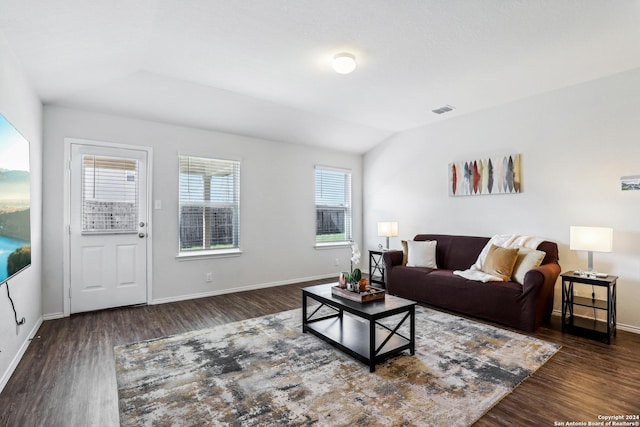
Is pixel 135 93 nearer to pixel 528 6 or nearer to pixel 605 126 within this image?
pixel 528 6

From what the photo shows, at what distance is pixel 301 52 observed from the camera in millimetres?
2883

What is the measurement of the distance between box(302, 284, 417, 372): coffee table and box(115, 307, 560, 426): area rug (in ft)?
0.26

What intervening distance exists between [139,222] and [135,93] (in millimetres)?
1576

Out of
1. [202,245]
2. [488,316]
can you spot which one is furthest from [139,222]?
[488,316]

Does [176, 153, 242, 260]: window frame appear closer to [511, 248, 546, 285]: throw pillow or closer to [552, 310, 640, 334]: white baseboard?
[511, 248, 546, 285]: throw pillow

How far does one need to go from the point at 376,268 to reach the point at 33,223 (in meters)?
4.60

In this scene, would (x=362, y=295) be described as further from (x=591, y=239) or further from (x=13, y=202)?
(x=13, y=202)

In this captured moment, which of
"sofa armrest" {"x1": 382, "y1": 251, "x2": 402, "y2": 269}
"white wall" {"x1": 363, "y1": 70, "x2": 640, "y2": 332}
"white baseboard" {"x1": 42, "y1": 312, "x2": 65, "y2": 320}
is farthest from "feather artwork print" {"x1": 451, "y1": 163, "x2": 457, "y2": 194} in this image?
"white baseboard" {"x1": 42, "y1": 312, "x2": 65, "y2": 320}

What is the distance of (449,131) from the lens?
15.8ft

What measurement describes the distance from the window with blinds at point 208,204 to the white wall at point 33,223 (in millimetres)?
1525

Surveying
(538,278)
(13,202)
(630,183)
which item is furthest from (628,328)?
(13,202)

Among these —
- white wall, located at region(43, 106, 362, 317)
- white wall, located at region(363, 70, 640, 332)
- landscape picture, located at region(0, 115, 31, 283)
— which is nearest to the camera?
landscape picture, located at region(0, 115, 31, 283)

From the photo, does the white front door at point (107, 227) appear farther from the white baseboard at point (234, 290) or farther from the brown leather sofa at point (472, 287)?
the brown leather sofa at point (472, 287)

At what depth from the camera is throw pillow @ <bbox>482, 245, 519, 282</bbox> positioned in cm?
346
